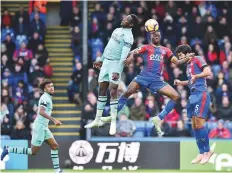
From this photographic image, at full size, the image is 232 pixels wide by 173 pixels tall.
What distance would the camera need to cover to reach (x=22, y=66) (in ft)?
109

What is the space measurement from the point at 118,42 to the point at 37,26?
36.1ft

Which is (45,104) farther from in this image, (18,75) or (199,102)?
(18,75)

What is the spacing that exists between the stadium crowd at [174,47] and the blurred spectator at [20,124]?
179 centimetres

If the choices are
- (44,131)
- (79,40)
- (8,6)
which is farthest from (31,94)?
(44,131)

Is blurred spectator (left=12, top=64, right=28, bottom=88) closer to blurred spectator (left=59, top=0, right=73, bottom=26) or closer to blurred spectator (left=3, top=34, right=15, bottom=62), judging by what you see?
blurred spectator (left=3, top=34, right=15, bottom=62)

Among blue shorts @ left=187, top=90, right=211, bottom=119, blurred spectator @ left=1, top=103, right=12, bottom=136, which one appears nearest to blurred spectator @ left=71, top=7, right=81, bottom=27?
blurred spectator @ left=1, top=103, right=12, bottom=136

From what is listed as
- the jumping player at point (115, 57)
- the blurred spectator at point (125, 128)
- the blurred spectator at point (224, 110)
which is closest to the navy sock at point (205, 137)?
the jumping player at point (115, 57)

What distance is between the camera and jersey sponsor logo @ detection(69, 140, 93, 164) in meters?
29.0

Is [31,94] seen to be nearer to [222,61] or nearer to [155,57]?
[222,61]

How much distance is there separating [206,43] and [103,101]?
9663mm

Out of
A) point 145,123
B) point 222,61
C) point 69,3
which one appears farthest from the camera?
point 69,3

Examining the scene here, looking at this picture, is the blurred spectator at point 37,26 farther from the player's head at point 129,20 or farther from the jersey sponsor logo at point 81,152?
the player's head at point 129,20

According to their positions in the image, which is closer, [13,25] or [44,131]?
[44,131]

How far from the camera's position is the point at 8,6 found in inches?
1439
